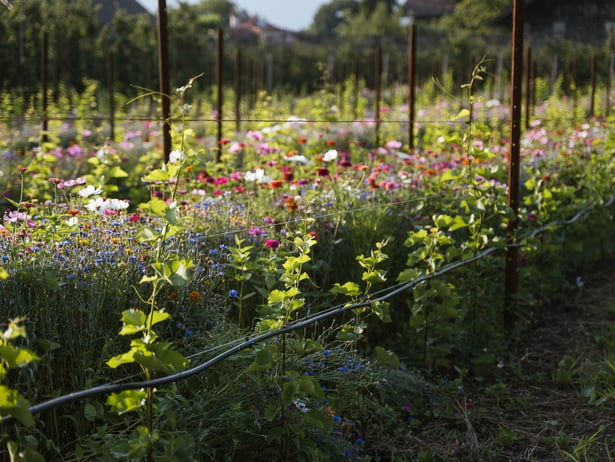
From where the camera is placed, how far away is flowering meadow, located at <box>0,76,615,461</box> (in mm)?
2182

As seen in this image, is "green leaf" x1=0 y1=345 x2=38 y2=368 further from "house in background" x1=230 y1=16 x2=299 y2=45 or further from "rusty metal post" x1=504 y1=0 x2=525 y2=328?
"house in background" x1=230 y1=16 x2=299 y2=45

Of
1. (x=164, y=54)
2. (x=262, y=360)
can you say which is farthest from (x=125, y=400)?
(x=164, y=54)

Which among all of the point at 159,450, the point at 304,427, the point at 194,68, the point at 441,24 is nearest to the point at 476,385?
the point at 304,427

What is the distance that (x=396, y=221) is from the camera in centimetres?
407

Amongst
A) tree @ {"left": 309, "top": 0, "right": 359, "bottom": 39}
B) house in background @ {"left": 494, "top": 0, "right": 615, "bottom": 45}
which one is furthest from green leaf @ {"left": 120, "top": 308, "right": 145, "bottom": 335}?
tree @ {"left": 309, "top": 0, "right": 359, "bottom": 39}

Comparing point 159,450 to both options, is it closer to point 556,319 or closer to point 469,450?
point 469,450

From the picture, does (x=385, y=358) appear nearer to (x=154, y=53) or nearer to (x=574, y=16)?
(x=154, y=53)

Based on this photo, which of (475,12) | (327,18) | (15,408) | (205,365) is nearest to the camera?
(15,408)

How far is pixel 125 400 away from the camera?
1915 millimetres

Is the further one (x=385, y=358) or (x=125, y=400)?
(x=385, y=358)

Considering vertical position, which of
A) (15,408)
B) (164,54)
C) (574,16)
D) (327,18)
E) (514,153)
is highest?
(327,18)

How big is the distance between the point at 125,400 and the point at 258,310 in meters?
0.84

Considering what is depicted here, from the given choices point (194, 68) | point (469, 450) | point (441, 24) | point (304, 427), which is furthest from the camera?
point (441, 24)

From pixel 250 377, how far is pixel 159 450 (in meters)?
0.43
